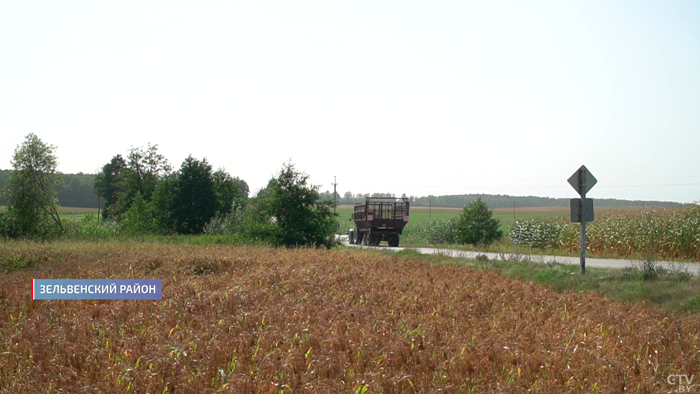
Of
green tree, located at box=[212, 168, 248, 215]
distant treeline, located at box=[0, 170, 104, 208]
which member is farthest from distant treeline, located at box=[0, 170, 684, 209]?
green tree, located at box=[212, 168, 248, 215]

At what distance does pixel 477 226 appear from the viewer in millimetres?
33781

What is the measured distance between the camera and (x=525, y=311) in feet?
30.7

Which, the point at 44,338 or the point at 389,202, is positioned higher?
the point at 389,202

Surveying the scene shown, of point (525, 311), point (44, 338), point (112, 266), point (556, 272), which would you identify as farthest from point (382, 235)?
point (44, 338)

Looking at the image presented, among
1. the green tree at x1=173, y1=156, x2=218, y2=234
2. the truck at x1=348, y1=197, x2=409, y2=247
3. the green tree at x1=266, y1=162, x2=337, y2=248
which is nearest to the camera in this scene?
the green tree at x1=266, y1=162, x2=337, y2=248

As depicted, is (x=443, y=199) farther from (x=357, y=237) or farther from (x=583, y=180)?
(x=583, y=180)

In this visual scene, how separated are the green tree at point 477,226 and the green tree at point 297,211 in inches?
505

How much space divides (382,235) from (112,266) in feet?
67.7

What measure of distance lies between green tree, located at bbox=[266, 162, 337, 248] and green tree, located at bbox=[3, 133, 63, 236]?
39.5 ft

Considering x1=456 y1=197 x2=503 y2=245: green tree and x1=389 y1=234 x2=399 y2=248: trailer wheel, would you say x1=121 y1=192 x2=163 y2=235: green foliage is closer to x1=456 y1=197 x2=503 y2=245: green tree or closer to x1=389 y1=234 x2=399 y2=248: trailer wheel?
x1=389 y1=234 x2=399 y2=248: trailer wheel

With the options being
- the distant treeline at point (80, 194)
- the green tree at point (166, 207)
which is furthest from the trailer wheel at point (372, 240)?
the distant treeline at point (80, 194)

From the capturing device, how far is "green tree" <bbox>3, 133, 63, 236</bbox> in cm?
2716

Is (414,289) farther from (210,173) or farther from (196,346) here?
(210,173)

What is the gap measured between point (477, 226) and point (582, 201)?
18.4m
